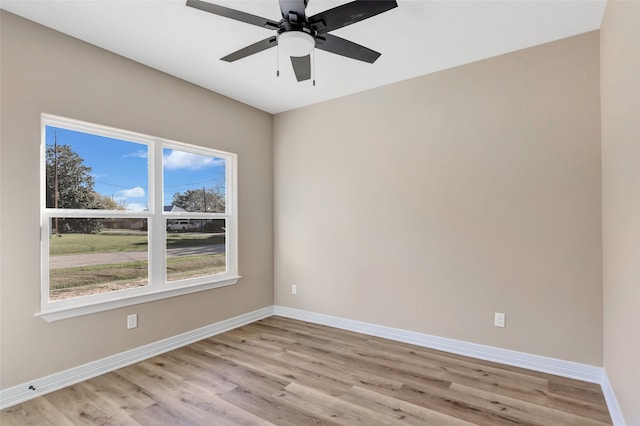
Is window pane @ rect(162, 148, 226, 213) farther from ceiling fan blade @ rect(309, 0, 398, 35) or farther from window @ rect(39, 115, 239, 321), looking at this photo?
ceiling fan blade @ rect(309, 0, 398, 35)

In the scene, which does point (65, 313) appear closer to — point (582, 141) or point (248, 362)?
point (248, 362)

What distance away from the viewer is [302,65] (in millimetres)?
2348

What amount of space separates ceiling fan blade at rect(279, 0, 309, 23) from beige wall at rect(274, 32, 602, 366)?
1908 millimetres

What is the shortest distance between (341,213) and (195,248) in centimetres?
174

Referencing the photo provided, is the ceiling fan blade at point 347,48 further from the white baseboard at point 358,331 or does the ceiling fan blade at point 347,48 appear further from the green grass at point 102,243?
the white baseboard at point 358,331

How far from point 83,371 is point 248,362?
1.31 m

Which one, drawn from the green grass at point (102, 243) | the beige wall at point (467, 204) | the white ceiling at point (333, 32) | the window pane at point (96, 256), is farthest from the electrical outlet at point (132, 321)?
the white ceiling at point (333, 32)

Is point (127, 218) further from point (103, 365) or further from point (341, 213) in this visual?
point (341, 213)

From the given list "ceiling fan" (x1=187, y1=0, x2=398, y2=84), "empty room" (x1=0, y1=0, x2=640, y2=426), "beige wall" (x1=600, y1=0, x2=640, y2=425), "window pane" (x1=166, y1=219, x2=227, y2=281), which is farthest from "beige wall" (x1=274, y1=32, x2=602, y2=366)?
"ceiling fan" (x1=187, y1=0, x2=398, y2=84)

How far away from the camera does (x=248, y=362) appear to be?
2.96 m

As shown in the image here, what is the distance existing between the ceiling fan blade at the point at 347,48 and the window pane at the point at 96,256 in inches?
93.7

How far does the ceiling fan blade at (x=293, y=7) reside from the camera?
1.76 meters

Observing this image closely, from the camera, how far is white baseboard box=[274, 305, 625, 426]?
8.06 feet

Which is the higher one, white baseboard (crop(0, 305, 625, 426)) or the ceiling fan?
the ceiling fan
